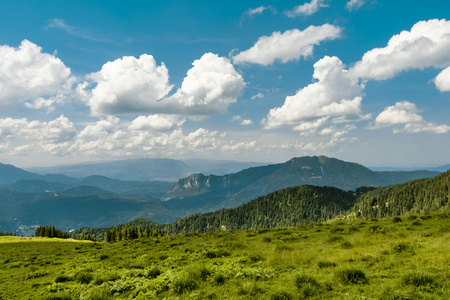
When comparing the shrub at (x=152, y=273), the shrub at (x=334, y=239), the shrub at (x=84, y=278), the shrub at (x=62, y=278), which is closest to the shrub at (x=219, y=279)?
the shrub at (x=152, y=273)

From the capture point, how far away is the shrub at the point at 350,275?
9.45 meters

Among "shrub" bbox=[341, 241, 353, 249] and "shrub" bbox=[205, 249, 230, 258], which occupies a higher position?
"shrub" bbox=[341, 241, 353, 249]

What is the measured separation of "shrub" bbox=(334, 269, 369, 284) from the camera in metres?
9.45

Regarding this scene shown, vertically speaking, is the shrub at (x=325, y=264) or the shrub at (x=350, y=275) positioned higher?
the shrub at (x=350, y=275)

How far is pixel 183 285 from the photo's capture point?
1081 cm

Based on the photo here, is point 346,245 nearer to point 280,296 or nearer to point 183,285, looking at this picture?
point 280,296

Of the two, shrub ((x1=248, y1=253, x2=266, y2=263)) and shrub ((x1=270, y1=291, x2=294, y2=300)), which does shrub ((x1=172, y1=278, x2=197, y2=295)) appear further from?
shrub ((x1=248, y1=253, x2=266, y2=263))

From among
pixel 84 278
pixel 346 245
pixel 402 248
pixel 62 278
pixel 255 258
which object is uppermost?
pixel 402 248

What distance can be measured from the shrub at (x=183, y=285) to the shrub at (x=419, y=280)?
28.9 ft

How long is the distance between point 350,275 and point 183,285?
759 centimetres

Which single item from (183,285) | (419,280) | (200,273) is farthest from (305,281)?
(183,285)

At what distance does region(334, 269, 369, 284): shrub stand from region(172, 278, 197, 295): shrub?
660 centimetres

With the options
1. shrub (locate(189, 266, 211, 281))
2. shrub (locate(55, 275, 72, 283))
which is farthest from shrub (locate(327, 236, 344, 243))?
shrub (locate(55, 275, 72, 283))

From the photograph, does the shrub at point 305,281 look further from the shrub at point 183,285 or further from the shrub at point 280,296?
the shrub at point 183,285
